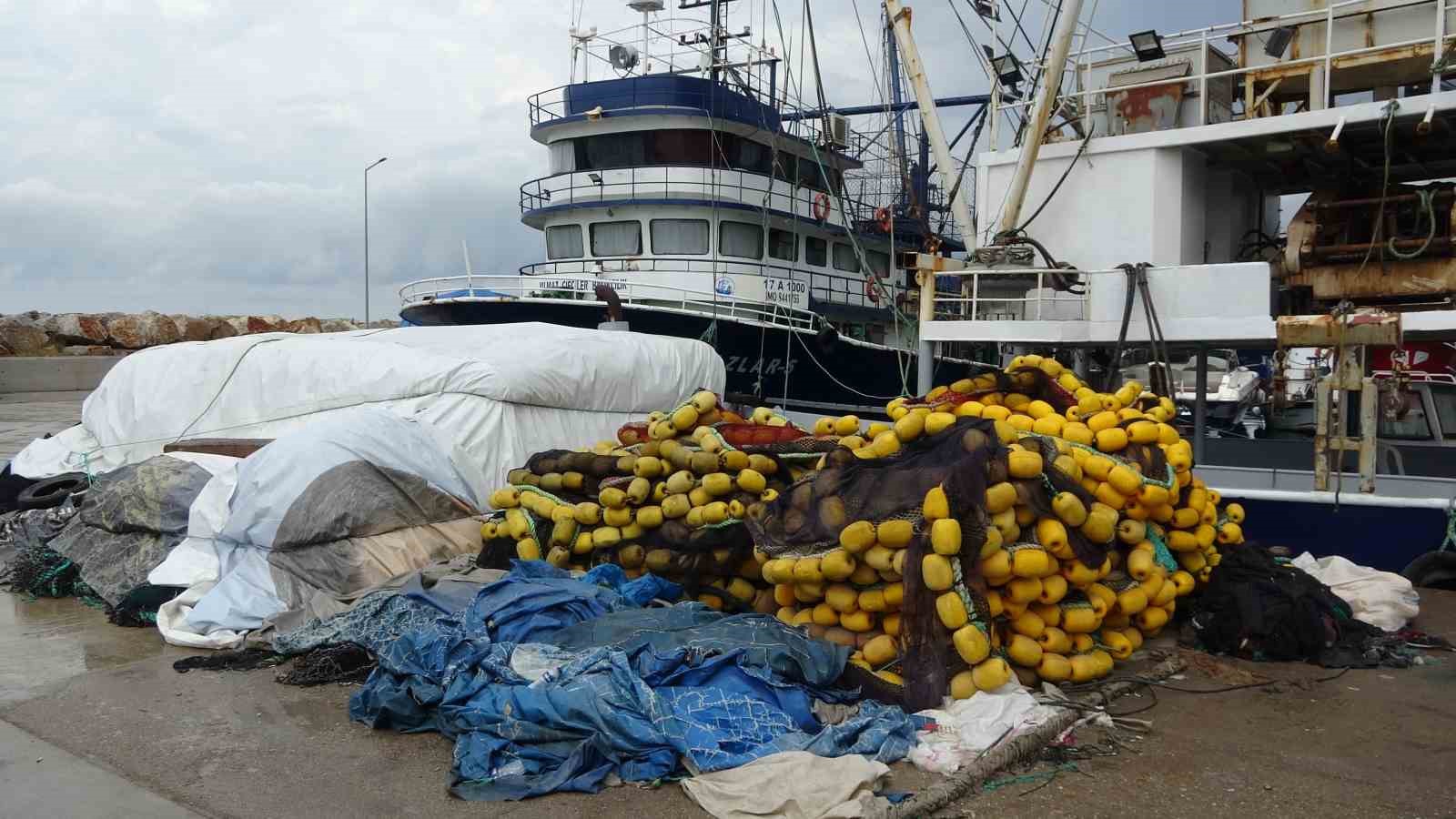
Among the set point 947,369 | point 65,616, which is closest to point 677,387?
point 65,616

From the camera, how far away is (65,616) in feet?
23.1

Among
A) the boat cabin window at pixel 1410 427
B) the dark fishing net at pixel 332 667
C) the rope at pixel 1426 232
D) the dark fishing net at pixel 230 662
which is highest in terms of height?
the rope at pixel 1426 232

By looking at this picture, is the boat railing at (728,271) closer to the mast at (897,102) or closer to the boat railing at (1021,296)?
the mast at (897,102)

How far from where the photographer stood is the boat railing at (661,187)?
18.8 metres

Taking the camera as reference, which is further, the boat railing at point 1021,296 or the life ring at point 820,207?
the life ring at point 820,207

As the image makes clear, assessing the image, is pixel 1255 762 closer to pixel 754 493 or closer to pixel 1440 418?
pixel 754 493

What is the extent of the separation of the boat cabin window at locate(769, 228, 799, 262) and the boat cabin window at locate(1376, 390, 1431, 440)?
1160cm

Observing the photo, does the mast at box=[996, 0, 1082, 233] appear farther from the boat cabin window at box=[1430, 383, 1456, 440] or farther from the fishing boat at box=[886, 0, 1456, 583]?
the boat cabin window at box=[1430, 383, 1456, 440]

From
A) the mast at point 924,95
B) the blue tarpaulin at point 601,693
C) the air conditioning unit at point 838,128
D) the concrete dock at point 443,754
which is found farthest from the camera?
the air conditioning unit at point 838,128

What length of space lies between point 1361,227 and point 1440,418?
6.49ft

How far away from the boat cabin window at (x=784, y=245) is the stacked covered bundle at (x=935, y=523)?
13.6 metres

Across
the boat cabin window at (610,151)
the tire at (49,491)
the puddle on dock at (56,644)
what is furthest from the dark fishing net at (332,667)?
the boat cabin window at (610,151)

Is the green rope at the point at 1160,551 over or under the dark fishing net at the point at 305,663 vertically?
over

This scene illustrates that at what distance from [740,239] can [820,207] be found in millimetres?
2227
